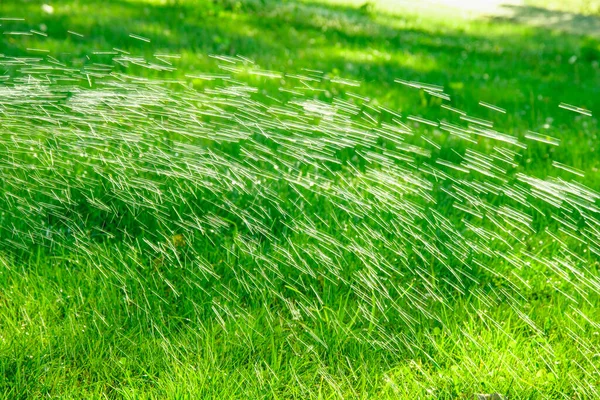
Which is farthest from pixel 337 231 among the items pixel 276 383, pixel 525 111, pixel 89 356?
pixel 525 111

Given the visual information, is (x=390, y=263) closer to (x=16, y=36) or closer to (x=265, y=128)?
(x=265, y=128)

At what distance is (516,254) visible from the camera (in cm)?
292

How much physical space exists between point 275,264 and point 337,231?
0.34 meters

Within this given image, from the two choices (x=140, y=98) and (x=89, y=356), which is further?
(x=140, y=98)

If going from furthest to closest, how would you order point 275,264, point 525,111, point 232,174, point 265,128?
point 525,111 → point 265,128 → point 232,174 → point 275,264

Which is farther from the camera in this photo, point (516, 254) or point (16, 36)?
point (16, 36)

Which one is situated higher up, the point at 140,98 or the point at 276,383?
the point at 140,98

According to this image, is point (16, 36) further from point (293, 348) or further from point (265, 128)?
point (293, 348)

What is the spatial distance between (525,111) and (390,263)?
3418 mm

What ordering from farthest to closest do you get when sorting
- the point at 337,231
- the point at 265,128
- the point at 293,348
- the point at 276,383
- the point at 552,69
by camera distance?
the point at 552,69 → the point at 265,128 → the point at 337,231 → the point at 293,348 → the point at 276,383

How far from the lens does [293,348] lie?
2252 millimetres

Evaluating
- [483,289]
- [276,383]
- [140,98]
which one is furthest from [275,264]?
[140,98]

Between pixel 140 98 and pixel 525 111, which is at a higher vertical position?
pixel 140 98

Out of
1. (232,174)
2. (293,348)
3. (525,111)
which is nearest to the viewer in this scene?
(293,348)
